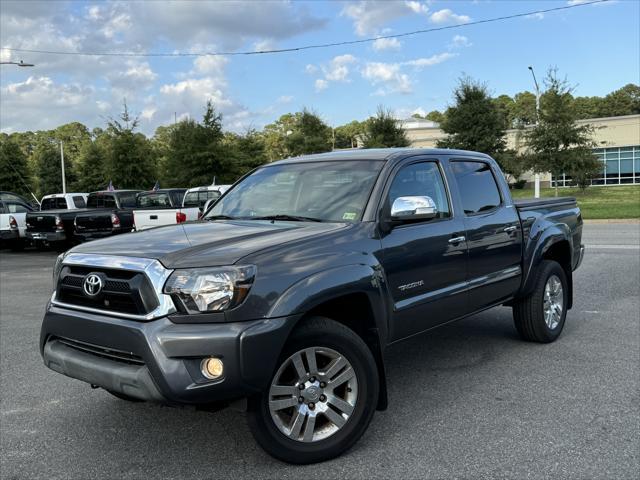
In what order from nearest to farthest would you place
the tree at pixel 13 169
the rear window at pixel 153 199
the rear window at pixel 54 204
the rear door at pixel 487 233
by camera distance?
the rear door at pixel 487 233 < the rear window at pixel 153 199 < the rear window at pixel 54 204 < the tree at pixel 13 169

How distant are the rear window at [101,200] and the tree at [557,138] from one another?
2134cm

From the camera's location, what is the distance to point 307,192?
441cm

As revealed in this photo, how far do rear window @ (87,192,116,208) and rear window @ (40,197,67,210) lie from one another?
182 cm

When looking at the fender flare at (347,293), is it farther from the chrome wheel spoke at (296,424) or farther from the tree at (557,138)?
the tree at (557,138)

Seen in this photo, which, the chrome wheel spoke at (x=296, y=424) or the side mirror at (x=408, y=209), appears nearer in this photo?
the chrome wheel spoke at (x=296, y=424)

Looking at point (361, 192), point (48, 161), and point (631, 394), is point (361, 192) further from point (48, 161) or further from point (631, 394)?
point (48, 161)

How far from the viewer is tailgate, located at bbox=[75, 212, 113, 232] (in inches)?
612

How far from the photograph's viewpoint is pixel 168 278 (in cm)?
311

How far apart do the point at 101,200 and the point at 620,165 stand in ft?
151

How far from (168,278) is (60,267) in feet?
3.39

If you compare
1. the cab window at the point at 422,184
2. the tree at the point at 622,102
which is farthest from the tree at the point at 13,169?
the tree at the point at 622,102

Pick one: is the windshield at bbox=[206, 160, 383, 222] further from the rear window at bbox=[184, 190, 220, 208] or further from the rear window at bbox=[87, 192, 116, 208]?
the rear window at bbox=[87, 192, 116, 208]

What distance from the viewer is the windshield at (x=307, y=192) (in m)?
4.12

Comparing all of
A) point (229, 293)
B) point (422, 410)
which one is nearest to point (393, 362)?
point (422, 410)
